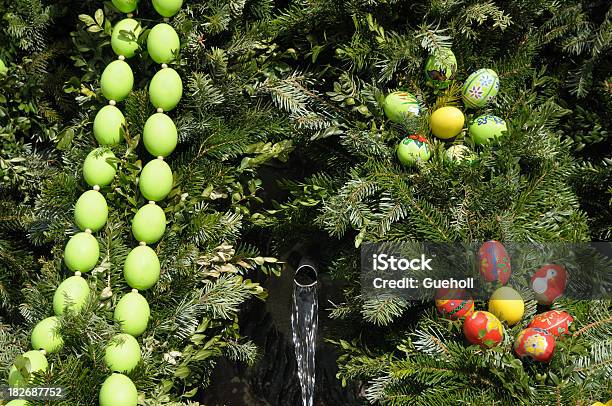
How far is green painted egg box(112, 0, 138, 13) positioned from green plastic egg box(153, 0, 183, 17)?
0.04 meters

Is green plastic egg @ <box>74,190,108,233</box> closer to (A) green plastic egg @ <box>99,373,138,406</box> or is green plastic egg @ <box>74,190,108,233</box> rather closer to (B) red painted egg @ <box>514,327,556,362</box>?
(A) green plastic egg @ <box>99,373,138,406</box>

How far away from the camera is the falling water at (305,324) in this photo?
3.77ft

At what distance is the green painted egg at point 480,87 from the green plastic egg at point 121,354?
591 millimetres

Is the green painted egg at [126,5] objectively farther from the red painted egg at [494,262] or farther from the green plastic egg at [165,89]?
the red painted egg at [494,262]

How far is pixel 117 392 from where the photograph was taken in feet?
2.81

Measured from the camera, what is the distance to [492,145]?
980mm

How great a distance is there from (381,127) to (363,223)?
0.15 meters

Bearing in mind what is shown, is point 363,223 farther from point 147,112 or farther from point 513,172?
point 147,112

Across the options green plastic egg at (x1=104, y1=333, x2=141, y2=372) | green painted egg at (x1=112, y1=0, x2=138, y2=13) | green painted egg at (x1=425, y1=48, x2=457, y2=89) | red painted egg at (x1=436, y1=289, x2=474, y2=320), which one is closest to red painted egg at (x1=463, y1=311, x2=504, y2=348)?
red painted egg at (x1=436, y1=289, x2=474, y2=320)

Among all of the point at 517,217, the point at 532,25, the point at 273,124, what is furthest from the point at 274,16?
the point at 517,217

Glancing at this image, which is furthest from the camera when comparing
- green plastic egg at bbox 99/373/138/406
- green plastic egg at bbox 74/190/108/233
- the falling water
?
the falling water

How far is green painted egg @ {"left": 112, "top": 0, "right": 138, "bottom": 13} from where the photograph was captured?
105 centimetres

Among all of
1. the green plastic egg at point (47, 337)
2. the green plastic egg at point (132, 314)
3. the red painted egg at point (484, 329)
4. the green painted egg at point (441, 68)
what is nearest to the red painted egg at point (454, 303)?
the red painted egg at point (484, 329)

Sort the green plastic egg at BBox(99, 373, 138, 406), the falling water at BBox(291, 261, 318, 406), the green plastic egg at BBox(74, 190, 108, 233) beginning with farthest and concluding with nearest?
the falling water at BBox(291, 261, 318, 406) < the green plastic egg at BBox(74, 190, 108, 233) < the green plastic egg at BBox(99, 373, 138, 406)
